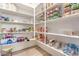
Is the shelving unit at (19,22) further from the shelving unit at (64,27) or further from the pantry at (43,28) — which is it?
the shelving unit at (64,27)

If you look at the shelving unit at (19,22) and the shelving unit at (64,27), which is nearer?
the shelving unit at (64,27)

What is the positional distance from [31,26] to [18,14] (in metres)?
0.42

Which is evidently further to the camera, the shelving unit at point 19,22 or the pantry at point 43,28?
the shelving unit at point 19,22

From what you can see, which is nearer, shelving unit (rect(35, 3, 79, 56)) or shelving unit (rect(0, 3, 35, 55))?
shelving unit (rect(35, 3, 79, 56))

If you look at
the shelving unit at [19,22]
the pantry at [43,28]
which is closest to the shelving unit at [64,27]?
the pantry at [43,28]

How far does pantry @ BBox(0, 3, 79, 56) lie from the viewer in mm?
1017

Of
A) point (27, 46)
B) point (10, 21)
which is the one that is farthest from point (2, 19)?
point (27, 46)

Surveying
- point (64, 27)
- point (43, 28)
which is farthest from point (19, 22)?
point (64, 27)

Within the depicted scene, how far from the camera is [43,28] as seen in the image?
1630 mm

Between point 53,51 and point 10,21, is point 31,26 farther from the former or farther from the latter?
point 53,51

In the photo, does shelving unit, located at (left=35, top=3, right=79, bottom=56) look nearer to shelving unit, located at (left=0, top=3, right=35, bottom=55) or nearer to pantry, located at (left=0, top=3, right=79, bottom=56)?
pantry, located at (left=0, top=3, right=79, bottom=56)

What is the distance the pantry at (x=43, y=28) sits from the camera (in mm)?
1017

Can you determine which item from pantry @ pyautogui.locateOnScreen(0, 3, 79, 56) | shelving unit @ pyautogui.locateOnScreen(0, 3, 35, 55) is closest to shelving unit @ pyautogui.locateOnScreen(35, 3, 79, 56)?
pantry @ pyautogui.locateOnScreen(0, 3, 79, 56)

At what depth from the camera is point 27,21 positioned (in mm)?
1938
